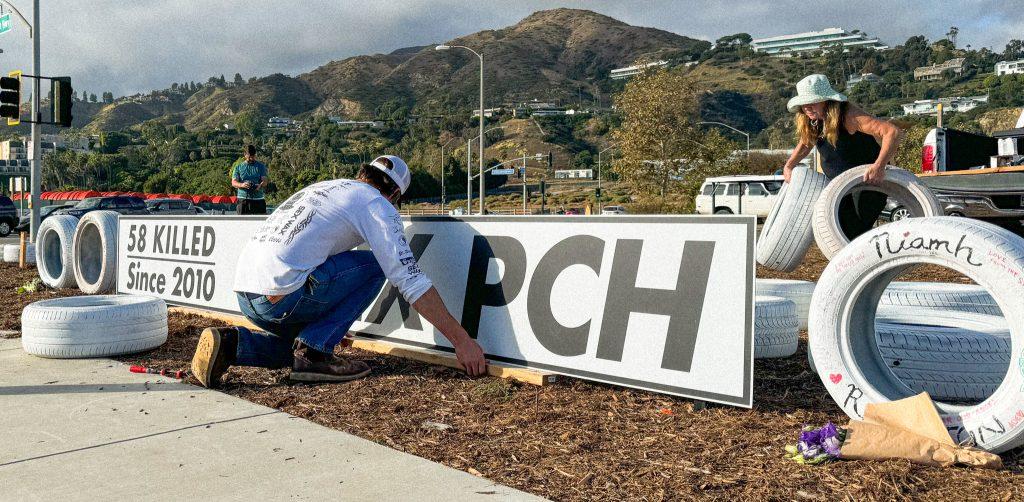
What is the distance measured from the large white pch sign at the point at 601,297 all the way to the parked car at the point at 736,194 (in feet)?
89.4

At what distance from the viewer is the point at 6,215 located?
30016 millimetres

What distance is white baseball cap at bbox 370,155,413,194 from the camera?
4.80 m

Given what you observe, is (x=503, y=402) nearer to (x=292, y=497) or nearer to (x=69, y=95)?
(x=292, y=497)

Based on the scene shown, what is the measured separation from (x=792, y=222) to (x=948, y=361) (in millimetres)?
3096

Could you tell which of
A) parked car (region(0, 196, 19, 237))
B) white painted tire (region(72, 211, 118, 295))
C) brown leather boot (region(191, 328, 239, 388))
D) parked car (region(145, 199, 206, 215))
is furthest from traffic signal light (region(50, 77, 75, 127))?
parked car (region(145, 199, 206, 215))

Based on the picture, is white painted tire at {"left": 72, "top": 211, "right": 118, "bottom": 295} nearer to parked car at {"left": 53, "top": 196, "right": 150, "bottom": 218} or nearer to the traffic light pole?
the traffic light pole

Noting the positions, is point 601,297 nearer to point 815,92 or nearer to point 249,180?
point 815,92

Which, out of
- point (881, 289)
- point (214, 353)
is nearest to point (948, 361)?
point (881, 289)

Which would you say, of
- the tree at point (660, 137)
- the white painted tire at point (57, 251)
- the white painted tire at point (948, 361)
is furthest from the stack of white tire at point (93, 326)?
the tree at point (660, 137)

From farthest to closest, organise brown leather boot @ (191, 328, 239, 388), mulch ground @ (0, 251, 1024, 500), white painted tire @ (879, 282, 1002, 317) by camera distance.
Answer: white painted tire @ (879, 282, 1002, 317) → brown leather boot @ (191, 328, 239, 388) → mulch ground @ (0, 251, 1024, 500)

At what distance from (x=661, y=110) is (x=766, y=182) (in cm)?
871

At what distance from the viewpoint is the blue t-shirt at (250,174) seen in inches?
488

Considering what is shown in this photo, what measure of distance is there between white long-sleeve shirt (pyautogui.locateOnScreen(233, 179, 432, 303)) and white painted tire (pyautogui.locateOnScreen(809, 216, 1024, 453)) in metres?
2.23

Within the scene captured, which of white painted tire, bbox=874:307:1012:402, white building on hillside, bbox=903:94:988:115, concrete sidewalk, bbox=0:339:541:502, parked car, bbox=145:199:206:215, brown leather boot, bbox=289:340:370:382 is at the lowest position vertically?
concrete sidewalk, bbox=0:339:541:502
